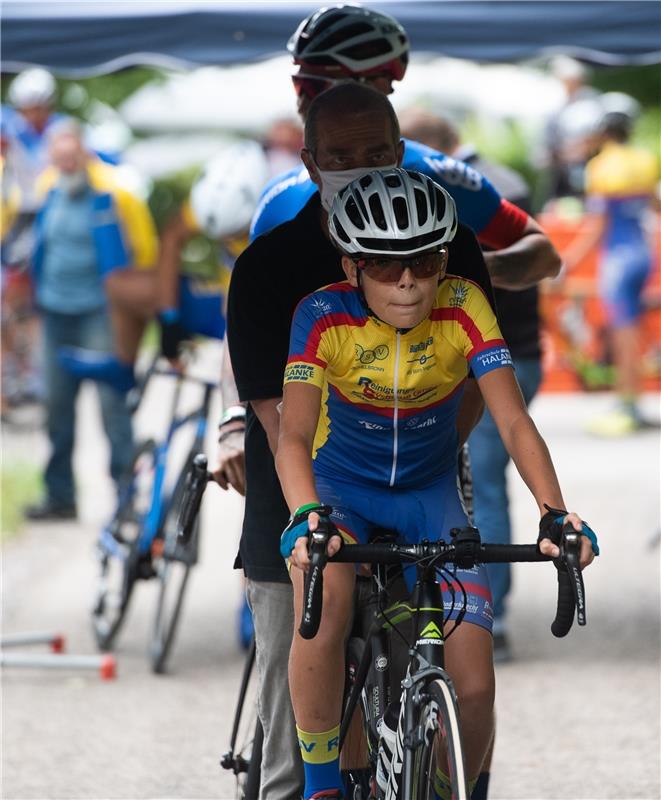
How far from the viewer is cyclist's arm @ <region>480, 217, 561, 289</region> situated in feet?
16.9

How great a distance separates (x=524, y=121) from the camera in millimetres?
26094

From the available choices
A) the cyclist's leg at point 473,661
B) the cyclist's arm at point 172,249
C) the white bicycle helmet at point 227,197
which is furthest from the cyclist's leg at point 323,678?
the cyclist's arm at point 172,249

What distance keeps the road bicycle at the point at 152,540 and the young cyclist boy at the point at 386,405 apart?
323 cm

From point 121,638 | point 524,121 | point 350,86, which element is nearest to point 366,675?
point 350,86

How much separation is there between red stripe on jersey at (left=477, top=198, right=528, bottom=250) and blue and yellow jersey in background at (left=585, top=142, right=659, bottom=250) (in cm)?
868

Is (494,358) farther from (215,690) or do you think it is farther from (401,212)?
(215,690)

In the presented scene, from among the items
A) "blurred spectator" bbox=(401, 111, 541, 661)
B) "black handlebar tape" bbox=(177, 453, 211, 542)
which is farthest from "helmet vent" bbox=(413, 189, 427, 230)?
"blurred spectator" bbox=(401, 111, 541, 661)

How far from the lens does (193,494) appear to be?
490 cm

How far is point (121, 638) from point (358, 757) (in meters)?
4.14

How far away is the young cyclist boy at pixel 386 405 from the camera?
3877mm

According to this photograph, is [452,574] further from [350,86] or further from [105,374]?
[105,374]

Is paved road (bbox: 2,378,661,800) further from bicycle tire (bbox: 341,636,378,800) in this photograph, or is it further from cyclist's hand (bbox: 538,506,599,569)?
cyclist's hand (bbox: 538,506,599,569)

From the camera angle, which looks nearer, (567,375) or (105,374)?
(105,374)

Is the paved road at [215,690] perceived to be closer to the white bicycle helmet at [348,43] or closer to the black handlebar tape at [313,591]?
Result: the black handlebar tape at [313,591]
